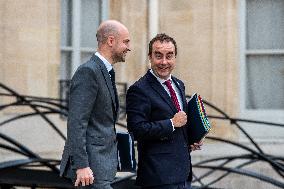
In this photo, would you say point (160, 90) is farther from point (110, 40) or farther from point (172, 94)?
point (110, 40)

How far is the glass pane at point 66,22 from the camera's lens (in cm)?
901

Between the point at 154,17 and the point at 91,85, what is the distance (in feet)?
18.8

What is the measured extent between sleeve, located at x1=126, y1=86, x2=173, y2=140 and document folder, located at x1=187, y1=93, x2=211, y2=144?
0.61 feet

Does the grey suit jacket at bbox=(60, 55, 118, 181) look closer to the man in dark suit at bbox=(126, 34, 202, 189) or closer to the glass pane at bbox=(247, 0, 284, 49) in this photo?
the man in dark suit at bbox=(126, 34, 202, 189)

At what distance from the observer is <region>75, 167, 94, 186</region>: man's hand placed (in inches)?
140

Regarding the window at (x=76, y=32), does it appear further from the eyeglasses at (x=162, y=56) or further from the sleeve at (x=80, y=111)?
the sleeve at (x=80, y=111)

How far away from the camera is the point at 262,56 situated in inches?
377

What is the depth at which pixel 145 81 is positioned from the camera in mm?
3861

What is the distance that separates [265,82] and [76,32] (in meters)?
2.54

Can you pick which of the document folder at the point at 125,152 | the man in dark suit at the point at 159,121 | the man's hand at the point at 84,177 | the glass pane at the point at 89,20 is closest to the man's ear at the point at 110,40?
the man in dark suit at the point at 159,121

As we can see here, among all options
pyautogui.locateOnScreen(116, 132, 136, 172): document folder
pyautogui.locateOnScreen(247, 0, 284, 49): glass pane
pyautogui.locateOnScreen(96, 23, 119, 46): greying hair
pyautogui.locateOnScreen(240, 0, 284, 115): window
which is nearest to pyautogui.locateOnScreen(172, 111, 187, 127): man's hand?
pyautogui.locateOnScreen(116, 132, 136, 172): document folder

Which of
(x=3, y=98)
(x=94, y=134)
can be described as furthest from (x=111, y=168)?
(x=3, y=98)

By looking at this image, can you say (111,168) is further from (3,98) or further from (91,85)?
(3,98)

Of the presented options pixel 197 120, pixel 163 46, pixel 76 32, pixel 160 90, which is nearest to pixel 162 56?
pixel 163 46
